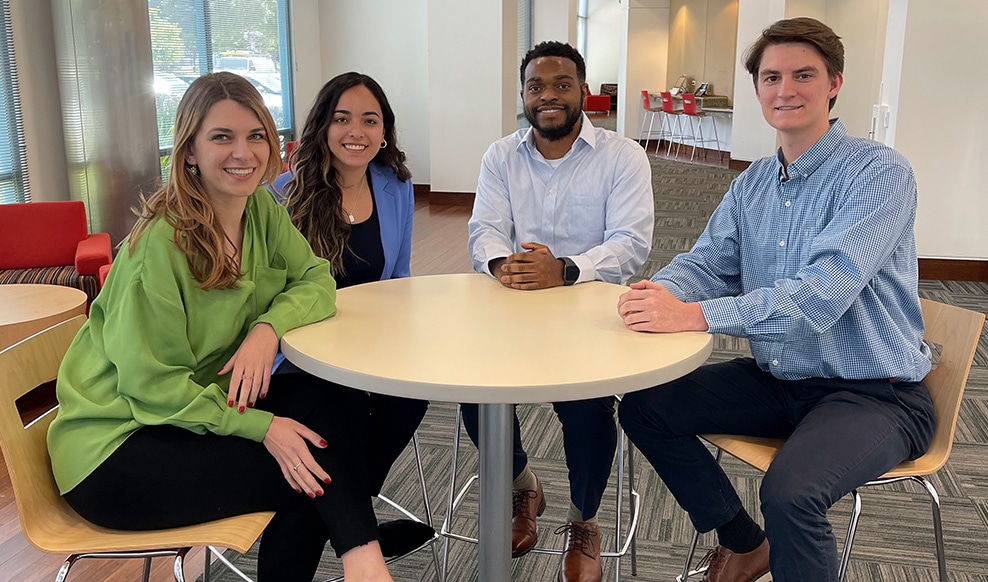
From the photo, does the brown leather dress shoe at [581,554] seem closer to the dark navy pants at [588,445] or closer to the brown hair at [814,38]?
the dark navy pants at [588,445]

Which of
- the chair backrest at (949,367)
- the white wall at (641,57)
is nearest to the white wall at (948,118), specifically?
the chair backrest at (949,367)

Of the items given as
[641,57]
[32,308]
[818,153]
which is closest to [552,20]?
[641,57]

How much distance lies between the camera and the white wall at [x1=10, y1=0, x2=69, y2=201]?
215 inches

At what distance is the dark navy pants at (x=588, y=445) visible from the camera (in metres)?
2.39

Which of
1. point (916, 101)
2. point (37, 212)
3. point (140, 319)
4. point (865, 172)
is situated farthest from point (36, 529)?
point (916, 101)

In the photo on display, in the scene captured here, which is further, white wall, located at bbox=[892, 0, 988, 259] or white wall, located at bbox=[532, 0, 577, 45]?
white wall, located at bbox=[532, 0, 577, 45]

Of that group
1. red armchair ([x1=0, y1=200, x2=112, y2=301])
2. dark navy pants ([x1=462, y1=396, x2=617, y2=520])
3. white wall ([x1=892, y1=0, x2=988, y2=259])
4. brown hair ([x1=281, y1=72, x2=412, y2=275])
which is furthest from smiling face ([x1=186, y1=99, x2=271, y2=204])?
white wall ([x1=892, y1=0, x2=988, y2=259])

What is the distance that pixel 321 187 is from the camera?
2.60 meters

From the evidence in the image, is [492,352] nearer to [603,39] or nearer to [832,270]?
[832,270]

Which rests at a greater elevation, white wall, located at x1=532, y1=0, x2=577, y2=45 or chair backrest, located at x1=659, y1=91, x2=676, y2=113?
white wall, located at x1=532, y1=0, x2=577, y2=45

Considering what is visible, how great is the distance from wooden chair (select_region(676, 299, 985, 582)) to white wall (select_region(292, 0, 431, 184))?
849cm

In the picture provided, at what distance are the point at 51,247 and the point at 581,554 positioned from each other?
3815mm

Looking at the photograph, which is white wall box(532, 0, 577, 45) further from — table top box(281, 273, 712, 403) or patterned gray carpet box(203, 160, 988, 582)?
table top box(281, 273, 712, 403)

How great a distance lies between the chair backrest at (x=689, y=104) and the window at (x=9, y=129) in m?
10.8
